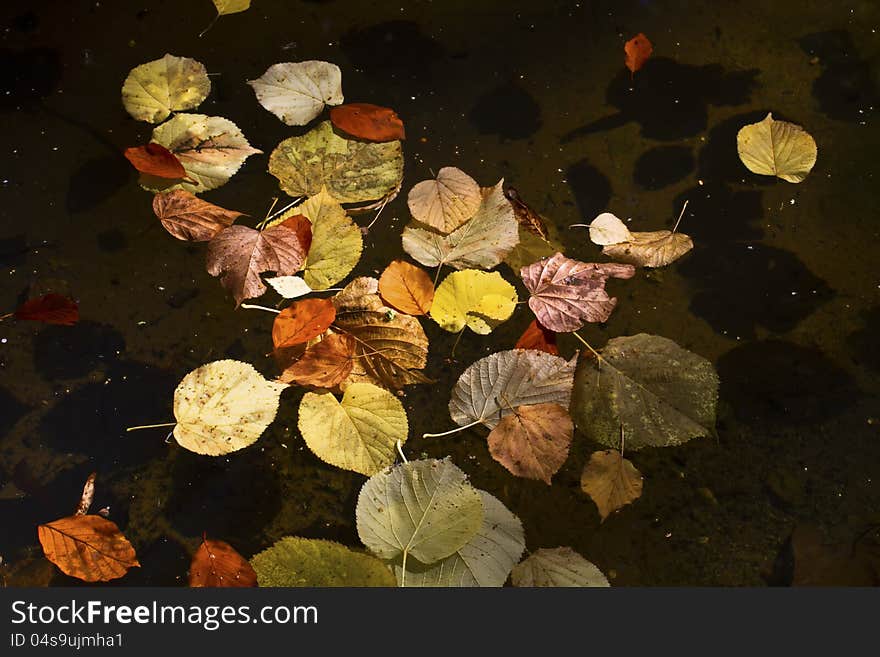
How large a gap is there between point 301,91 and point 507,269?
48 cm

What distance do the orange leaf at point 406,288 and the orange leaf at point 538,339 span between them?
160 mm

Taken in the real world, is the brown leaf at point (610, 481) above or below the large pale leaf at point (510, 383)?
below

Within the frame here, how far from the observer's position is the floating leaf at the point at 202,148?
147cm

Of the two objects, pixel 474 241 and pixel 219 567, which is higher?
pixel 474 241

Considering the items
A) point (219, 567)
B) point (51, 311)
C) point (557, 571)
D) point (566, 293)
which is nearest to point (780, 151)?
point (566, 293)

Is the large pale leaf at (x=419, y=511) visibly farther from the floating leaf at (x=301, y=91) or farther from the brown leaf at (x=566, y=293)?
the floating leaf at (x=301, y=91)

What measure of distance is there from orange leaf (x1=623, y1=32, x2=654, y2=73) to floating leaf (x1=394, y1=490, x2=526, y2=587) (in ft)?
2.65

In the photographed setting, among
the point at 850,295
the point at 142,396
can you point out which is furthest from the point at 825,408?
the point at 142,396

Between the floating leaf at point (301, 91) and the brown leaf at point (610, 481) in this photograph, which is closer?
the brown leaf at point (610, 481)

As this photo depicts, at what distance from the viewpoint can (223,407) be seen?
1345 millimetres

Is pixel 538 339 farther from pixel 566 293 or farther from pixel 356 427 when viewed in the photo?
pixel 356 427

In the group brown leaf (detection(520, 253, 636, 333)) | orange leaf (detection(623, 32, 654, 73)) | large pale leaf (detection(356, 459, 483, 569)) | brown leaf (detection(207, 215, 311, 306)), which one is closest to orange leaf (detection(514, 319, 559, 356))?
brown leaf (detection(520, 253, 636, 333))

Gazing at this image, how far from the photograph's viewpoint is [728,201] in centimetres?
147

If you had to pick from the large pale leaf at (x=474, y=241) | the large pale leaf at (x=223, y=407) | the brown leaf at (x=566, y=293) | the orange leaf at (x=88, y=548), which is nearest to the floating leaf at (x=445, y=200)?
the large pale leaf at (x=474, y=241)
